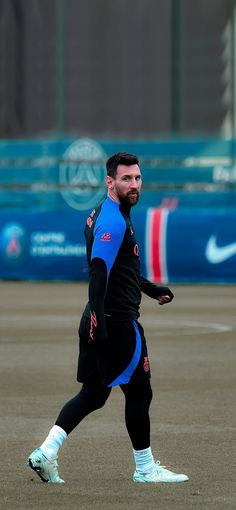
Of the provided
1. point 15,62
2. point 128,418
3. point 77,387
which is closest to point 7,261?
point 77,387

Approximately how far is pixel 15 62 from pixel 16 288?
2821 inches

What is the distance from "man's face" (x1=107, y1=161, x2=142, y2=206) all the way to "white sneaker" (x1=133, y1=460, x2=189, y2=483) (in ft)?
4.88

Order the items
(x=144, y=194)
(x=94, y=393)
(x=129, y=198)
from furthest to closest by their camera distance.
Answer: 1. (x=144, y=194)
2. (x=94, y=393)
3. (x=129, y=198)

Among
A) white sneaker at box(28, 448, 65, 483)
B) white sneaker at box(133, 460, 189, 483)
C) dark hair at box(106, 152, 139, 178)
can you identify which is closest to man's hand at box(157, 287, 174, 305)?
dark hair at box(106, 152, 139, 178)

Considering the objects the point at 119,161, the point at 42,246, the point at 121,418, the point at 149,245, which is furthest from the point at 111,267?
the point at 42,246

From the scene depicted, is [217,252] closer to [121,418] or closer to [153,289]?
[121,418]

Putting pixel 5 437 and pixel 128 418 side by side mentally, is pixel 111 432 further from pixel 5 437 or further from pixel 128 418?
pixel 128 418

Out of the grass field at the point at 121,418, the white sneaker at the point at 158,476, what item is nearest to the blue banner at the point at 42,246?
the grass field at the point at 121,418

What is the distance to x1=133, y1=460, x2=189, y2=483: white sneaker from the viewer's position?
26.6ft

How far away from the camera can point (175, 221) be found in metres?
27.5

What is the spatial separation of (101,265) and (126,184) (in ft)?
1.52

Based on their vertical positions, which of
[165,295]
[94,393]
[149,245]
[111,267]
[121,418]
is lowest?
[149,245]

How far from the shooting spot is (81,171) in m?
36.1

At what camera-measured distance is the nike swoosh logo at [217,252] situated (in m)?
26.8
